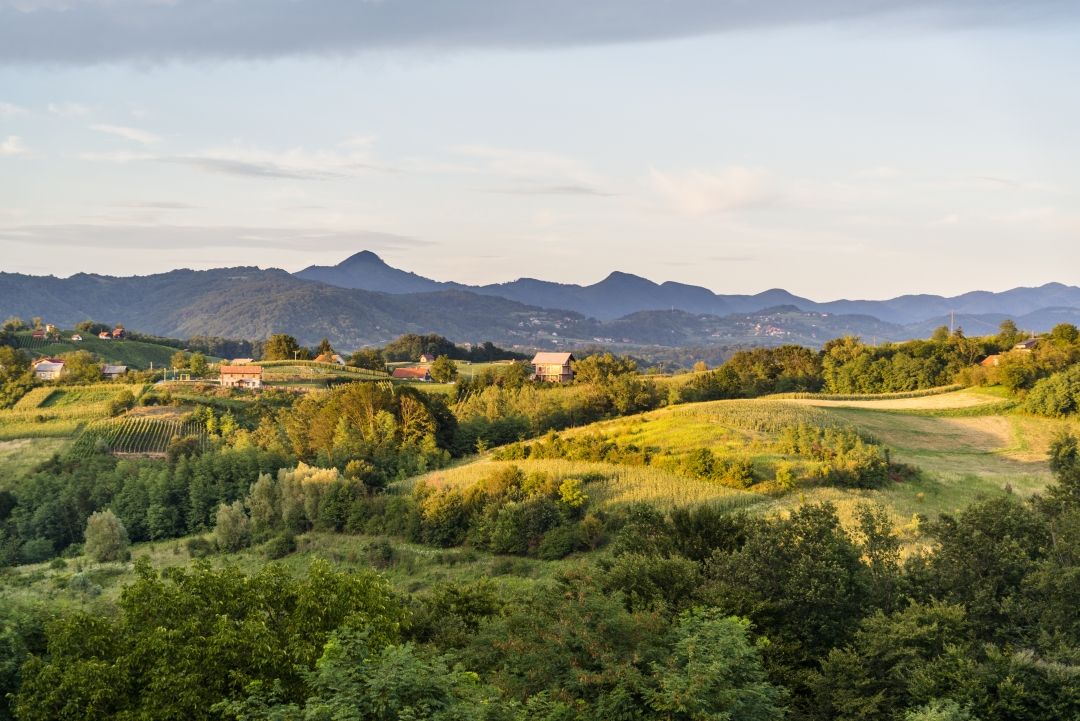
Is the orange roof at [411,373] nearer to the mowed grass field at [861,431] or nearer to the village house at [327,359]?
the village house at [327,359]

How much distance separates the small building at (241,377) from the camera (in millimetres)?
86350

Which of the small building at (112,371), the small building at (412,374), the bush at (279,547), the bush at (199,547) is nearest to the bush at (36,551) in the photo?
the bush at (199,547)

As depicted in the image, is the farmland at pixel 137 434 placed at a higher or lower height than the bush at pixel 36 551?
higher

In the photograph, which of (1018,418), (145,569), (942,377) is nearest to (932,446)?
(1018,418)

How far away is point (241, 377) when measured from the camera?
88062 mm

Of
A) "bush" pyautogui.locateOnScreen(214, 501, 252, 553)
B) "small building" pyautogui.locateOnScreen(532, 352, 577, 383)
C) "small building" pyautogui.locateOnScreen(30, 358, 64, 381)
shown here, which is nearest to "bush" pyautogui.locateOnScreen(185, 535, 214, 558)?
"bush" pyautogui.locateOnScreen(214, 501, 252, 553)

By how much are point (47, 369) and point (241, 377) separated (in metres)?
23.3

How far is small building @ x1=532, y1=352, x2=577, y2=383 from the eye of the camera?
10056cm

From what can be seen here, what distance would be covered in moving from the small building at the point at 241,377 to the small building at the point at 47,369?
16198 mm

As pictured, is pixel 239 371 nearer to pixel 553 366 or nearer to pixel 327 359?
pixel 327 359

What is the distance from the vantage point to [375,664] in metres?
13.7

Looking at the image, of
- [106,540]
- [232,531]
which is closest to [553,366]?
[232,531]

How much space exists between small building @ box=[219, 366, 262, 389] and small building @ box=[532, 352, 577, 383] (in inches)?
1147

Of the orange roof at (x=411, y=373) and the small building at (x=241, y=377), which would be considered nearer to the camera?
the small building at (x=241, y=377)
